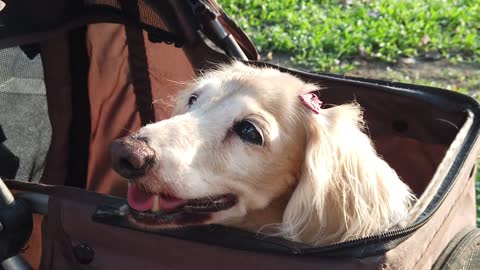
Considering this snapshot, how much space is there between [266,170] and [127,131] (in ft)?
3.30

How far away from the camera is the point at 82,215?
Answer: 1560 mm

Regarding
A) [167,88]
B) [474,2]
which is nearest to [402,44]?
[474,2]

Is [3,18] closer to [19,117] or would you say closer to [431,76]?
[19,117]

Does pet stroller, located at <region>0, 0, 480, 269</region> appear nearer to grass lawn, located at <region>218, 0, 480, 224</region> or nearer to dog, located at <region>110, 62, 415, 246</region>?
dog, located at <region>110, 62, 415, 246</region>

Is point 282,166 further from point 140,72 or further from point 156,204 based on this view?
point 140,72

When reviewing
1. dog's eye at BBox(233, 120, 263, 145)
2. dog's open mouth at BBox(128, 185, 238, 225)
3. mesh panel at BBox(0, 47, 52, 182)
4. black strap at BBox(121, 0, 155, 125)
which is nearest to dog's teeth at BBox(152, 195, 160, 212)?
dog's open mouth at BBox(128, 185, 238, 225)

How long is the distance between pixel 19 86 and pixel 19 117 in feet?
0.35

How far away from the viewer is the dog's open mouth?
1.58m

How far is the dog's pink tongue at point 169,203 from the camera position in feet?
5.45

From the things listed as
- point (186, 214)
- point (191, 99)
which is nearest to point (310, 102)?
point (191, 99)

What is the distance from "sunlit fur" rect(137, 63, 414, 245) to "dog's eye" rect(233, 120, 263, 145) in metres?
0.01

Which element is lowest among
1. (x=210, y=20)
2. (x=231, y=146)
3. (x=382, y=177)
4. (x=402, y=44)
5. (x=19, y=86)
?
(x=19, y=86)

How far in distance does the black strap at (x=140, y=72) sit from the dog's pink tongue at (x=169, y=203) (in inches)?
40.4

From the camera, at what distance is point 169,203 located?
1.67 metres
